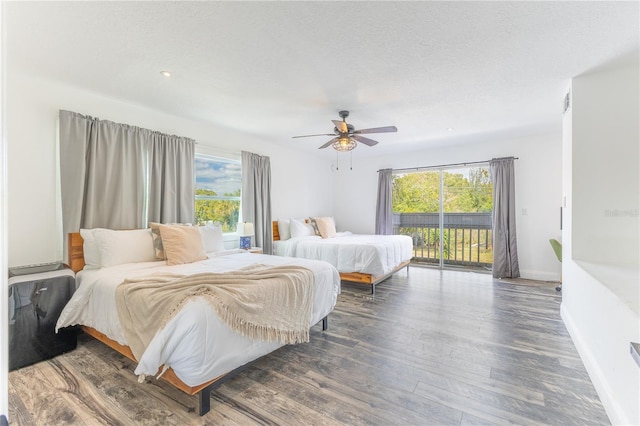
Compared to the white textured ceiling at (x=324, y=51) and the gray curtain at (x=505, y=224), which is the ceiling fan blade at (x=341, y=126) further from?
the gray curtain at (x=505, y=224)

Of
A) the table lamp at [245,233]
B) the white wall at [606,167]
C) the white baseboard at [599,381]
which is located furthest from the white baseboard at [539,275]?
the table lamp at [245,233]

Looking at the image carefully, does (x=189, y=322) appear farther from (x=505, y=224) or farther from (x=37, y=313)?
(x=505, y=224)

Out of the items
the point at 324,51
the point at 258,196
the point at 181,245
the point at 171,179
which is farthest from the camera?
the point at 258,196

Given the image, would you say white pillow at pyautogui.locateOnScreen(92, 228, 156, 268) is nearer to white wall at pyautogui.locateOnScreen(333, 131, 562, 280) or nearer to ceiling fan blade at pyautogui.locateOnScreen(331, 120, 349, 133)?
ceiling fan blade at pyautogui.locateOnScreen(331, 120, 349, 133)

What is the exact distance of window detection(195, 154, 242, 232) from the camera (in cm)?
416

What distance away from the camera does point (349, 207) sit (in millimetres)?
6887

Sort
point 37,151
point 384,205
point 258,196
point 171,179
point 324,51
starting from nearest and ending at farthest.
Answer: point 324,51, point 37,151, point 171,179, point 258,196, point 384,205

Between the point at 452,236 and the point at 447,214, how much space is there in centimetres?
48

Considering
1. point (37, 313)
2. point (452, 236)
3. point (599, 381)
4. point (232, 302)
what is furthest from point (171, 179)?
point (452, 236)

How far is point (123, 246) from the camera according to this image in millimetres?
2787

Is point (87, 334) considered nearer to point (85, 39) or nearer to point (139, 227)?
point (139, 227)

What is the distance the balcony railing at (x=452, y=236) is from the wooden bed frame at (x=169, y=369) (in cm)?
406

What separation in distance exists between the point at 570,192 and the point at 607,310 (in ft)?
4.51

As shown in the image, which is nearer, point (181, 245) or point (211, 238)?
point (181, 245)
